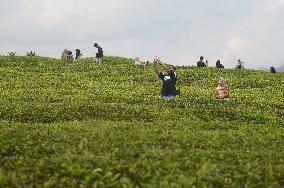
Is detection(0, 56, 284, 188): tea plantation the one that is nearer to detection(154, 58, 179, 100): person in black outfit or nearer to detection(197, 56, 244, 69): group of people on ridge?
detection(154, 58, 179, 100): person in black outfit

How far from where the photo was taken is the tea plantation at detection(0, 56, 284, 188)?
14578mm

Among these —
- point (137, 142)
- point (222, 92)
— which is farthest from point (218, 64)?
point (137, 142)

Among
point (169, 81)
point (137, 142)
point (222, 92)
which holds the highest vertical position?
point (169, 81)

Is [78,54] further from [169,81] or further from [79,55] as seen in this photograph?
[169,81]

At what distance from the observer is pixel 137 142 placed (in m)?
18.3

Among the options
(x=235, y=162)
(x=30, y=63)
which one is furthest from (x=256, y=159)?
(x=30, y=63)

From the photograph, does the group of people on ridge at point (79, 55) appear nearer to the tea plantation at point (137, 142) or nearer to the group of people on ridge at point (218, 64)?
the group of people on ridge at point (218, 64)

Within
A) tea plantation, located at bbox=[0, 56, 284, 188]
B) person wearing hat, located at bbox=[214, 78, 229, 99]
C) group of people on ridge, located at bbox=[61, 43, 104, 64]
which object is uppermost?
group of people on ridge, located at bbox=[61, 43, 104, 64]

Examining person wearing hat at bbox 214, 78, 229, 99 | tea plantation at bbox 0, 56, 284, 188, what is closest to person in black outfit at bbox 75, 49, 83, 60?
tea plantation at bbox 0, 56, 284, 188

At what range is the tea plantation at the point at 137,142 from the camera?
14.6 m

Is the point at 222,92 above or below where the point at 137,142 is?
above

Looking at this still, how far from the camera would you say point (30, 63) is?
6091 cm

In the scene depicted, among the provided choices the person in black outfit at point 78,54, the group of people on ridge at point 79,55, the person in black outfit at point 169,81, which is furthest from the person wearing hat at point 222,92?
Answer: the person in black outfit at point 78,54

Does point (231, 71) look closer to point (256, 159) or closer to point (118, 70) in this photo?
point (118, 70)
